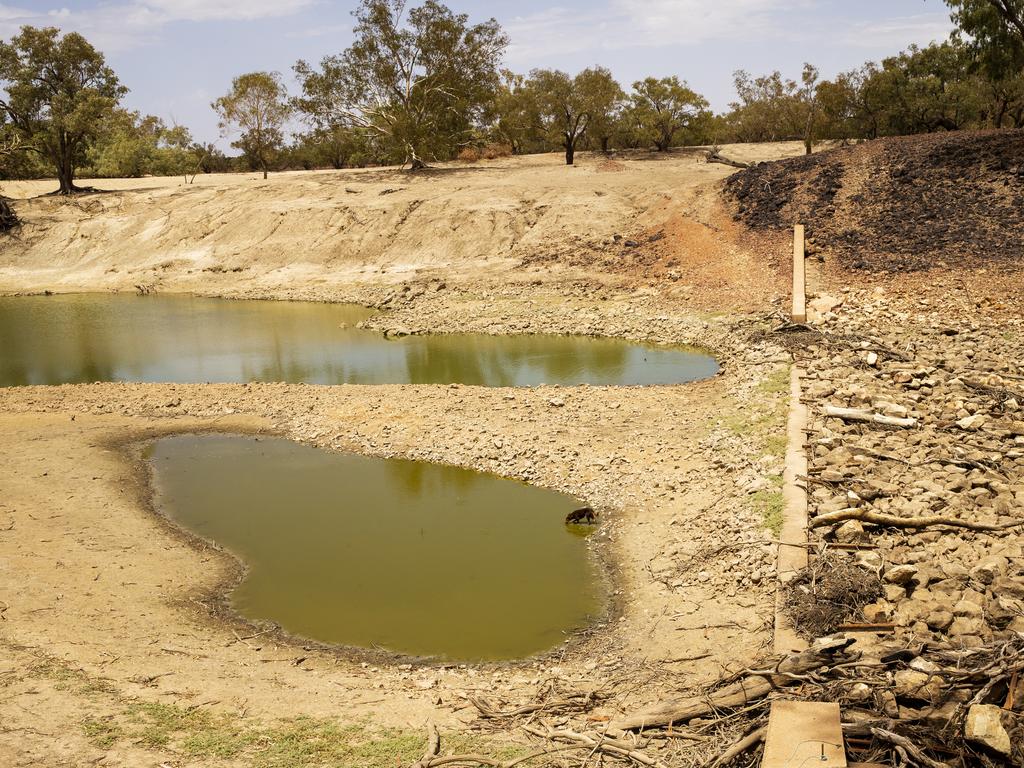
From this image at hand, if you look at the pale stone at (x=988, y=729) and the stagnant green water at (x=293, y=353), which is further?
the stagnant green water at (x=293, y=353)

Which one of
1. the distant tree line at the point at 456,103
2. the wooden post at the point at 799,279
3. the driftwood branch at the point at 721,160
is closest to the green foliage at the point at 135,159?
the distant tree line at the point at 456,103

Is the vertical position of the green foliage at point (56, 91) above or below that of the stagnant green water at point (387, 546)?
above

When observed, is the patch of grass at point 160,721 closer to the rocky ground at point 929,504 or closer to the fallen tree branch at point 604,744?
the fallen tree branch at point 604,744

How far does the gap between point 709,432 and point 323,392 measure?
22.4 ft

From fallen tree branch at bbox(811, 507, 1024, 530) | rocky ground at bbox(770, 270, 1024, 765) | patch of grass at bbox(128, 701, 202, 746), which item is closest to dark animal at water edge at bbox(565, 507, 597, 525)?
rocky ground at bbox(770, 270, 1024, 765)

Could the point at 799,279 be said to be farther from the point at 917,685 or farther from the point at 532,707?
the point at 532,707

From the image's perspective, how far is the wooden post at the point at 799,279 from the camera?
17630 mm

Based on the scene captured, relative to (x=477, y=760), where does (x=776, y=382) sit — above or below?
above

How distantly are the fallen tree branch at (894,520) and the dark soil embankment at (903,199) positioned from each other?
12912mm

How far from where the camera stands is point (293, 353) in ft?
64.3

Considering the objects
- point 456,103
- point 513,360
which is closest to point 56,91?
point 456,103

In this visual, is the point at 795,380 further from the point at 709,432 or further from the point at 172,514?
the point at 172,514

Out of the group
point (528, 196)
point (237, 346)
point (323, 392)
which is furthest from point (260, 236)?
point (323, 392)

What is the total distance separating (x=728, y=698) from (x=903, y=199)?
1978cm
